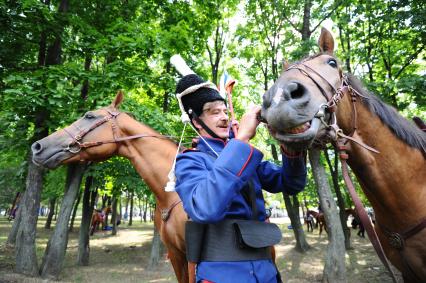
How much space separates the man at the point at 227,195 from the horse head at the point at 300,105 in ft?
0.42

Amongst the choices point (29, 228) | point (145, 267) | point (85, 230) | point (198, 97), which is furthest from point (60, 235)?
point (198, 97)

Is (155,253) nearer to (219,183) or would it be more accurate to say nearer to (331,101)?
(331,101)

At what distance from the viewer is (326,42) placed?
2.48 m

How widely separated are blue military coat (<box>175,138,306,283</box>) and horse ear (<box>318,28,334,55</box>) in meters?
0.92

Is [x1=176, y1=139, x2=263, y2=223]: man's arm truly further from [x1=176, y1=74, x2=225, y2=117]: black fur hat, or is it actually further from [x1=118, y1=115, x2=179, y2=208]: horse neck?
[x1=118, y1=115, x2=179, y2=208]: horse neck

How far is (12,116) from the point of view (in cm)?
970

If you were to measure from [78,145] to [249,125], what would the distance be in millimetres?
3885

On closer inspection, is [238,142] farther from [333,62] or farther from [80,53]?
[80,53]

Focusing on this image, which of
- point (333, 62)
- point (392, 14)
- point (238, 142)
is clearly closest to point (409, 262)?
point (333, 62)

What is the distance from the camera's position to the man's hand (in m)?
1.83

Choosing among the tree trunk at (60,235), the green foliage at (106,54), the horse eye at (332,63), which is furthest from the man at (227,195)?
the tree trunk at (60,235)

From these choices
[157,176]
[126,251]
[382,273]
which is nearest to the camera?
[157,176]

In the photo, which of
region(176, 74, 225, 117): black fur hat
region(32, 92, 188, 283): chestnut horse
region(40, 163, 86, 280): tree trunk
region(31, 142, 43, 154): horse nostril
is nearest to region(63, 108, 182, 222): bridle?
region(32, 92, 188, 283): chestnut horse

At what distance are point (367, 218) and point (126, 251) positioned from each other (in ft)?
55.7
